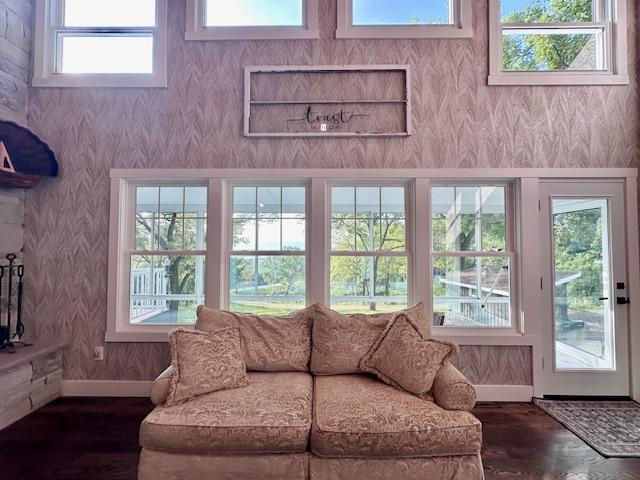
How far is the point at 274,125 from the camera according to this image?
11.0 feet

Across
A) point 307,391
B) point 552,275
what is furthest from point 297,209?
point 552,275

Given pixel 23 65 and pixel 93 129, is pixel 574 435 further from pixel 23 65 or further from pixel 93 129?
pixel 23 65

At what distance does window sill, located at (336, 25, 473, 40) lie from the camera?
3.33 metres

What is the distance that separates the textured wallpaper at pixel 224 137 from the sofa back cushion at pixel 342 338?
47.1 inches

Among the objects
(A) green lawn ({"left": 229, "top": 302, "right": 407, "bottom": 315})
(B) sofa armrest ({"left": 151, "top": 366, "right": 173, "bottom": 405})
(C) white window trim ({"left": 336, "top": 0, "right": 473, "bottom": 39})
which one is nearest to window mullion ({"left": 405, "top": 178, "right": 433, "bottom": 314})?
(A) green lawn ({"left": 229, "top": 302, "right": 407, "bottom": 315})

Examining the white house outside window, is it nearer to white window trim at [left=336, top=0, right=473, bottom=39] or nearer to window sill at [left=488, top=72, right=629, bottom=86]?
white window trim at [left=336, top=0, right=473, bottom=39]

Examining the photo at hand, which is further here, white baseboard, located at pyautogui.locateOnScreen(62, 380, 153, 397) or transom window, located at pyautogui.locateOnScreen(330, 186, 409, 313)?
transom window, located at pyautogui.locateOnScreen(330, 186, 409, 313)

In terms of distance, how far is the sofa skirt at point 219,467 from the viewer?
192 cm

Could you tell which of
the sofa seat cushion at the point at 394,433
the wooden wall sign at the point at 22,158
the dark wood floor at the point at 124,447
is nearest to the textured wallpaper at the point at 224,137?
the wooden wall sign at the point at 22,158

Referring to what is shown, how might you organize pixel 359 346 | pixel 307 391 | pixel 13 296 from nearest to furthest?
pixel 307 391 < pixel 359 346 < pixel 13 296

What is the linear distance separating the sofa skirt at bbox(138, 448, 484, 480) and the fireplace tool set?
209 centimetres

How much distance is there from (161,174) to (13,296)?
5.55 feet

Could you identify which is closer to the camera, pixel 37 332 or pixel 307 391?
pixel 307 391

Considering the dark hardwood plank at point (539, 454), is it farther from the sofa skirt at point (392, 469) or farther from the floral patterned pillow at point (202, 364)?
the floral patterned pillow at point (202, 364)
